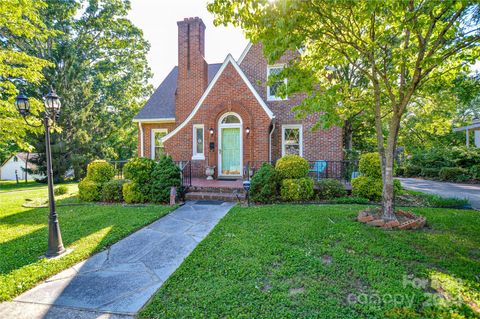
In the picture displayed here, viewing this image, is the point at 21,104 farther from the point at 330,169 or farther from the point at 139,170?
the point at 330,169

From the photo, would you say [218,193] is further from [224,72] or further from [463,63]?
[463,63]

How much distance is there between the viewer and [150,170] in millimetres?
8531

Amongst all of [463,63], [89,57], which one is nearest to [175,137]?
[463,63]

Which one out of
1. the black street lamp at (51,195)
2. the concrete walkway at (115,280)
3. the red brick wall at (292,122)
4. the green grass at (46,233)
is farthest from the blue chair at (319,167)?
the black street lamp at (51,195)

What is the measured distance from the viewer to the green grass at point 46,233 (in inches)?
152

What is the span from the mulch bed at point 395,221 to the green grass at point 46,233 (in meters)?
5.34

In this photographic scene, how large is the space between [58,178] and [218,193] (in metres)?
14.2

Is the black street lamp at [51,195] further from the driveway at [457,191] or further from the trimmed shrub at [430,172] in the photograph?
the trimmed shrub at [430,172]

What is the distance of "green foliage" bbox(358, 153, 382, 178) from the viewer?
7879 millimetres

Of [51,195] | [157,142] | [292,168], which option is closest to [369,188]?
[292,168]

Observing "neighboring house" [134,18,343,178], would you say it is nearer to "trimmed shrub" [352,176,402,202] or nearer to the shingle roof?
the shingle roof

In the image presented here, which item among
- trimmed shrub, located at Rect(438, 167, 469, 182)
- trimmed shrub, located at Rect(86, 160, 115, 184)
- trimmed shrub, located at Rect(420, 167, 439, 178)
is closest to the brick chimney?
trimmed shrub, located at Rect(86, 160, 115, 184)

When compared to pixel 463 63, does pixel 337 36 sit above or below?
above

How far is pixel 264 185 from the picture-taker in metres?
7.91
